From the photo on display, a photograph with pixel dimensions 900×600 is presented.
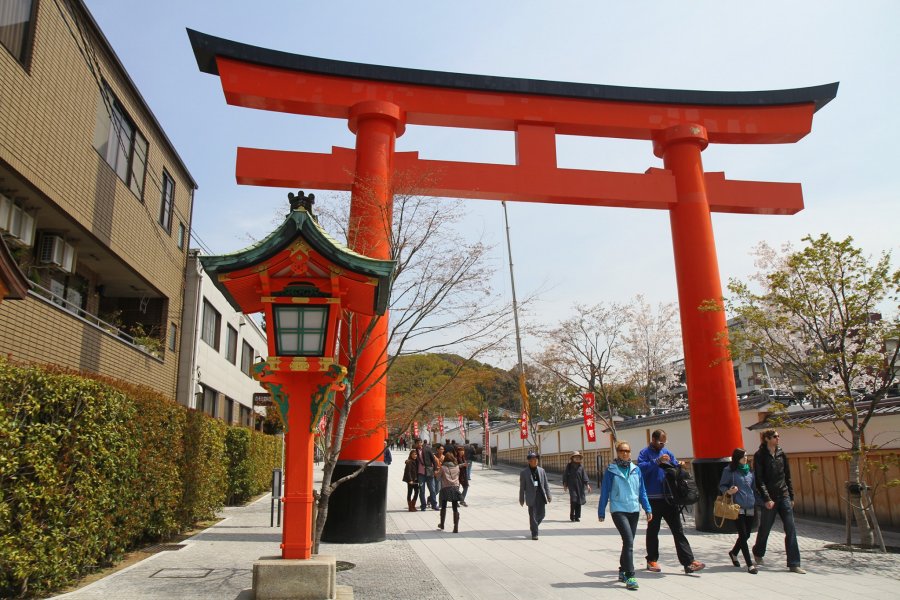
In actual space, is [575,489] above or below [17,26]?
below

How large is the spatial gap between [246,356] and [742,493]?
859 inches

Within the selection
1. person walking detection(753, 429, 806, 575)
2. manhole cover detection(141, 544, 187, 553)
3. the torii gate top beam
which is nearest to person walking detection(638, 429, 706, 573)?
person walking detection(753, 429, 806, 575)

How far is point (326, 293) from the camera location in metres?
6.44

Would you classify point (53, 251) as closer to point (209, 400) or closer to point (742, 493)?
point (209, 400)

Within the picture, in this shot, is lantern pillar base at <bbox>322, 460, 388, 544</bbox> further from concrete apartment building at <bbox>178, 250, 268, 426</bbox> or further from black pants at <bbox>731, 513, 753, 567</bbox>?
black pants at <bbox>731, 513, 753, 567</bbox>

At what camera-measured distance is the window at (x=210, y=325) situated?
19.0m

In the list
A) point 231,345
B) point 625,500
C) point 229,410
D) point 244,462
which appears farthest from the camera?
point 231,345

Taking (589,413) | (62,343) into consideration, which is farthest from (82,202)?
(589,413)

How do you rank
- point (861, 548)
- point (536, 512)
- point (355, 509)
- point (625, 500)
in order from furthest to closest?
point (536, 512) < point (355, 509) < point (861, 548) < point (625, 500)

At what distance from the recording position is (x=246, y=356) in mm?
26438

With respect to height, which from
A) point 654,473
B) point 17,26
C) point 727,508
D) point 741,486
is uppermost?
point 17,26

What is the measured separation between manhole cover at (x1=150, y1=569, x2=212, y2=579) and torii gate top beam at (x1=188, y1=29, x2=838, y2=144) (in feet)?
27.1

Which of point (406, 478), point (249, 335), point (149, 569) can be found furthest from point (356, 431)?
point (249, 335)

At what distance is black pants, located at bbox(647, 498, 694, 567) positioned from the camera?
788 centimetres
